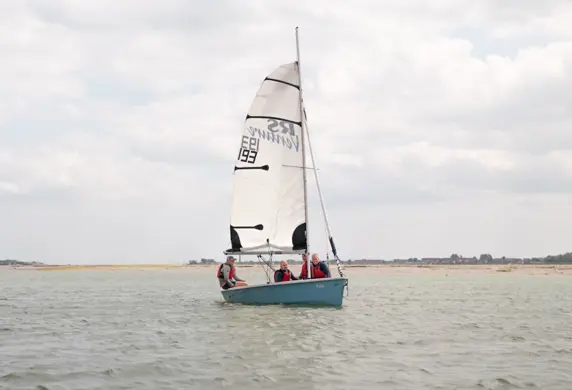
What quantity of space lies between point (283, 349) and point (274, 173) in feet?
40.5

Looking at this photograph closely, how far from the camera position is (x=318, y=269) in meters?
27.2

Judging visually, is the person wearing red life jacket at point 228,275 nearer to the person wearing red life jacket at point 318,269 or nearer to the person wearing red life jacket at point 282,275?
the person wearing red life jacket at point 282,275

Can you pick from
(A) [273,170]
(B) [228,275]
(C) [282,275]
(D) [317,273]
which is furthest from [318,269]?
(A) [273,170]

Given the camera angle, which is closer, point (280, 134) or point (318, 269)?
point (318, 269)

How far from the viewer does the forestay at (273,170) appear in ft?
94.1

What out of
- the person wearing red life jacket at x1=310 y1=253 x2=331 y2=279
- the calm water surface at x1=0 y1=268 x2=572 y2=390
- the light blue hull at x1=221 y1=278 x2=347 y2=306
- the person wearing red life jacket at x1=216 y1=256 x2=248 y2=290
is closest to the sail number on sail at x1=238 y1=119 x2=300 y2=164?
the person wearing red life jacket at x1=216 y1=256 x2=248 y2=290

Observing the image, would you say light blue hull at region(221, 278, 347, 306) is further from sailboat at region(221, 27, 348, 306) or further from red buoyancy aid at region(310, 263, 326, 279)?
sailboat at region(221, 27, 348, 306)

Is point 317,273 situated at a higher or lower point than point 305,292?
higher

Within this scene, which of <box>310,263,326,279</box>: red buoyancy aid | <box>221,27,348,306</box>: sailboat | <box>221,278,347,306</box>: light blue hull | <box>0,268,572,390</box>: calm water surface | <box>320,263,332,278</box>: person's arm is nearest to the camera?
<box>0,268,572,390</box>: calm water surface

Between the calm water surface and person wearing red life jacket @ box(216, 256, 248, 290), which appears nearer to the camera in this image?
the calm water surface

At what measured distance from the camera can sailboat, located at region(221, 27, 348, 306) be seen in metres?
28.7

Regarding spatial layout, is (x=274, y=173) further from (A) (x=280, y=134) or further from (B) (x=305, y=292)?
(B) (x=305, y=292)

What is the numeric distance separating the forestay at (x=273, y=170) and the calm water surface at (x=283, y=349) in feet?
11.4

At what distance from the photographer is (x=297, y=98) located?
28875mm
